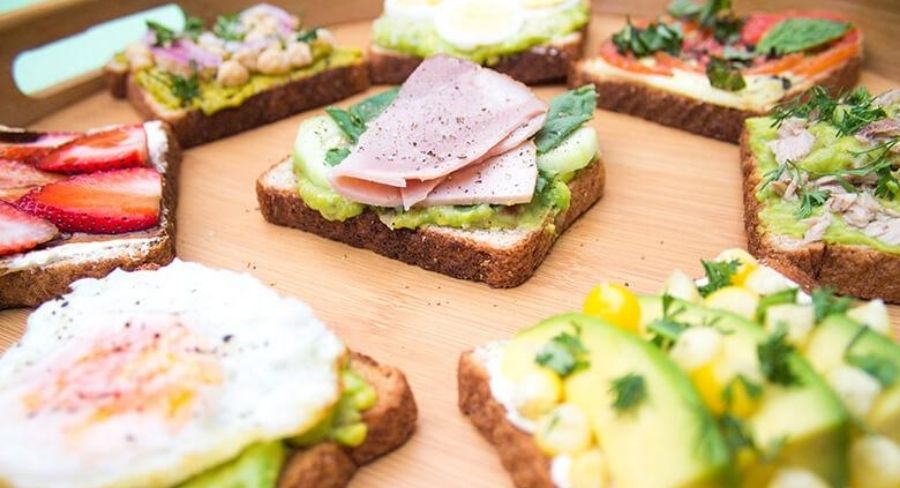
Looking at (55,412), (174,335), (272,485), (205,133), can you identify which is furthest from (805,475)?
(205,133)

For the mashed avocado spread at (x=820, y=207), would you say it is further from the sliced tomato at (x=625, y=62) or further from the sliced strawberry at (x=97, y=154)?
the sliced strawberry at (x=97, y=154)

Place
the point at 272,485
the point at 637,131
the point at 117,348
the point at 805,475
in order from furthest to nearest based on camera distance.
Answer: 1. the point at 637,131
2. the point at 117,348
3. the point at 272,485
4. the point at 805,475

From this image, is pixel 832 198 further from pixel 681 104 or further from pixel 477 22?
pixel 477 22

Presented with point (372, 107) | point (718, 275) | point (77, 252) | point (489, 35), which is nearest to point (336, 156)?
point (372, 107)

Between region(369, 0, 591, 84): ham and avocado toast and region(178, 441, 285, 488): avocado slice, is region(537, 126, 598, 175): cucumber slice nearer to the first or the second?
region(369, 0, 591, 84): ham and avocado toast

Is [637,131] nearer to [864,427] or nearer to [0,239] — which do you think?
[864,427]

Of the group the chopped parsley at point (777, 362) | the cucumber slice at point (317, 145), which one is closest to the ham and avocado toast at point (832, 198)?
the chopped parsley at point (777, 362)
